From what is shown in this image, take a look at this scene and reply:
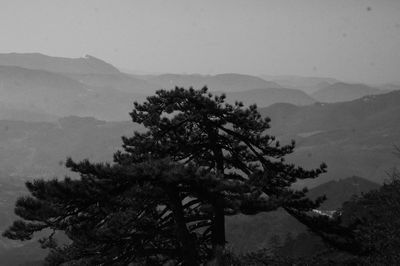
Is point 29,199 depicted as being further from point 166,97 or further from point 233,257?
point 166,97

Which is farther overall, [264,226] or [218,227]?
[264,226]

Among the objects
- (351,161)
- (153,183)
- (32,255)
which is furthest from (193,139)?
(351,161)

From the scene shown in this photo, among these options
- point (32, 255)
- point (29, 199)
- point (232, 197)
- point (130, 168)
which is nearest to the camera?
point (29, 199)

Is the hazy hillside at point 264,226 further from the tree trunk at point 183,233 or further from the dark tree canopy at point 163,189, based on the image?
the tree trunk at point 183,233

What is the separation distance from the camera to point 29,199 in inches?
346

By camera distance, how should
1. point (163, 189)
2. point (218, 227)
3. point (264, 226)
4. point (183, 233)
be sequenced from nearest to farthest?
point (163, 189)
point (183, 233)
point (218, 227)
point (264, 226)

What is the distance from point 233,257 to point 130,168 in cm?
303

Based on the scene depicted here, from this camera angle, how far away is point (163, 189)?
10117 mm

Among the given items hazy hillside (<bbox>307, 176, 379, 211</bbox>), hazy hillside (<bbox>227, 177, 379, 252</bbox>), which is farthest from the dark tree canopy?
hazy hillside (<bbox>307, 176, 379, 211</bbox>)

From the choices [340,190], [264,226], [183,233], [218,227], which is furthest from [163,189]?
[340,190]

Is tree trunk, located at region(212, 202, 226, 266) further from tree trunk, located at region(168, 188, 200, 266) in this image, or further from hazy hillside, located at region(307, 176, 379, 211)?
hazy hillside, located at region(307, 176, 379, 211)

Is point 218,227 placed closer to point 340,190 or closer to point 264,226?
point 264,226

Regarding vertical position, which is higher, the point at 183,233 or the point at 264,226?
the point at 183,233

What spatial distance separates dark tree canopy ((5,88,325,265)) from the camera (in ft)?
31.1
